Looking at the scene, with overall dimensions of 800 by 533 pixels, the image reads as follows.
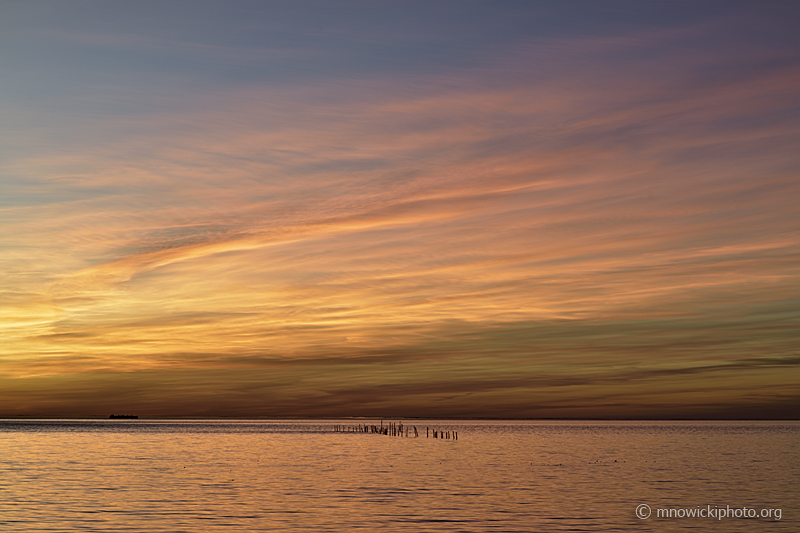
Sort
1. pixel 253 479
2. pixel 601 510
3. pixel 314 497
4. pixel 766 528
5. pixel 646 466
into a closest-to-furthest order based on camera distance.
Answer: pixel 766 528 → pixel 601 510 → pixel 314 497 → pixel 253 479 → pixel 646 466

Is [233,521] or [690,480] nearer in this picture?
[233,521]

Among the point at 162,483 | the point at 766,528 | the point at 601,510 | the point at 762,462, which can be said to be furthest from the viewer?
the point at 762,462

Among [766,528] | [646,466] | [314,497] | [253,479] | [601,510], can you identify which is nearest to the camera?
[766,528]

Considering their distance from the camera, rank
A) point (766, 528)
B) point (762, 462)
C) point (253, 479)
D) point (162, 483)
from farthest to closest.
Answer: point (762, 462), point (253, 479), point (162, 483), point (766, 528)

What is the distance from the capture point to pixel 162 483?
163 ft

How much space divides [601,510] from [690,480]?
1845 cm

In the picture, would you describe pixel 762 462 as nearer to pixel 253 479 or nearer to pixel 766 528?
pixel 766 528

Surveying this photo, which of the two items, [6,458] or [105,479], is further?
[6,458]

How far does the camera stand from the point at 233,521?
33.8 m

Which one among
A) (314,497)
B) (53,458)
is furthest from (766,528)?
(53,458)

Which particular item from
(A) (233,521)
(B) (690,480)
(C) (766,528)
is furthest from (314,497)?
(B) (690,480)

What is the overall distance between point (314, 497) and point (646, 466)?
35.4m

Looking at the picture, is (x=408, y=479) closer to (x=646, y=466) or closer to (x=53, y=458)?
(x=646, y=466)

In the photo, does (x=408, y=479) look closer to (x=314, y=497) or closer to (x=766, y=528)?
(x=314, y=497)
